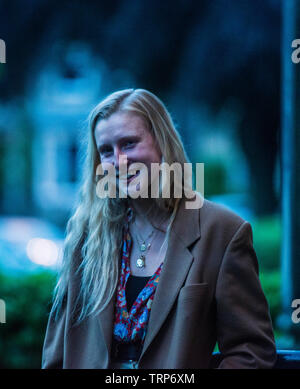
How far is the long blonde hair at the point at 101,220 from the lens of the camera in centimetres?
219

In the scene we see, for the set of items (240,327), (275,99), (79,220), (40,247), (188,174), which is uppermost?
(275,99)

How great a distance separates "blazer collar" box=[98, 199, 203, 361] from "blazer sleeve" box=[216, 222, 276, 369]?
0.15 meters

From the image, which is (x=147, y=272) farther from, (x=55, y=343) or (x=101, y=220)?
(x=55, y=343)

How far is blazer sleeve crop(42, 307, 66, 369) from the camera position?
7.36ft

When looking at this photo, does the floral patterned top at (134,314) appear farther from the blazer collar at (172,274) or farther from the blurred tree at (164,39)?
the blurred tree at (164,39)

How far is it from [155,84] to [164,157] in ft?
30.1

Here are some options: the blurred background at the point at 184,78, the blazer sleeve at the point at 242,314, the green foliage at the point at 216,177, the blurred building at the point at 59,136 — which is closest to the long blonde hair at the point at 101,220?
the blazer sleeve at the point at 242,314

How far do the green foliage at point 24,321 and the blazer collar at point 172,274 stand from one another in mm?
2827

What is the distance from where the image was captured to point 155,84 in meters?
11.1

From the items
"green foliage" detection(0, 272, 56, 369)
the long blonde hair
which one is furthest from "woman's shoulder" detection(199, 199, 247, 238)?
"green foliage" detection(0, 272, 56, 369)
